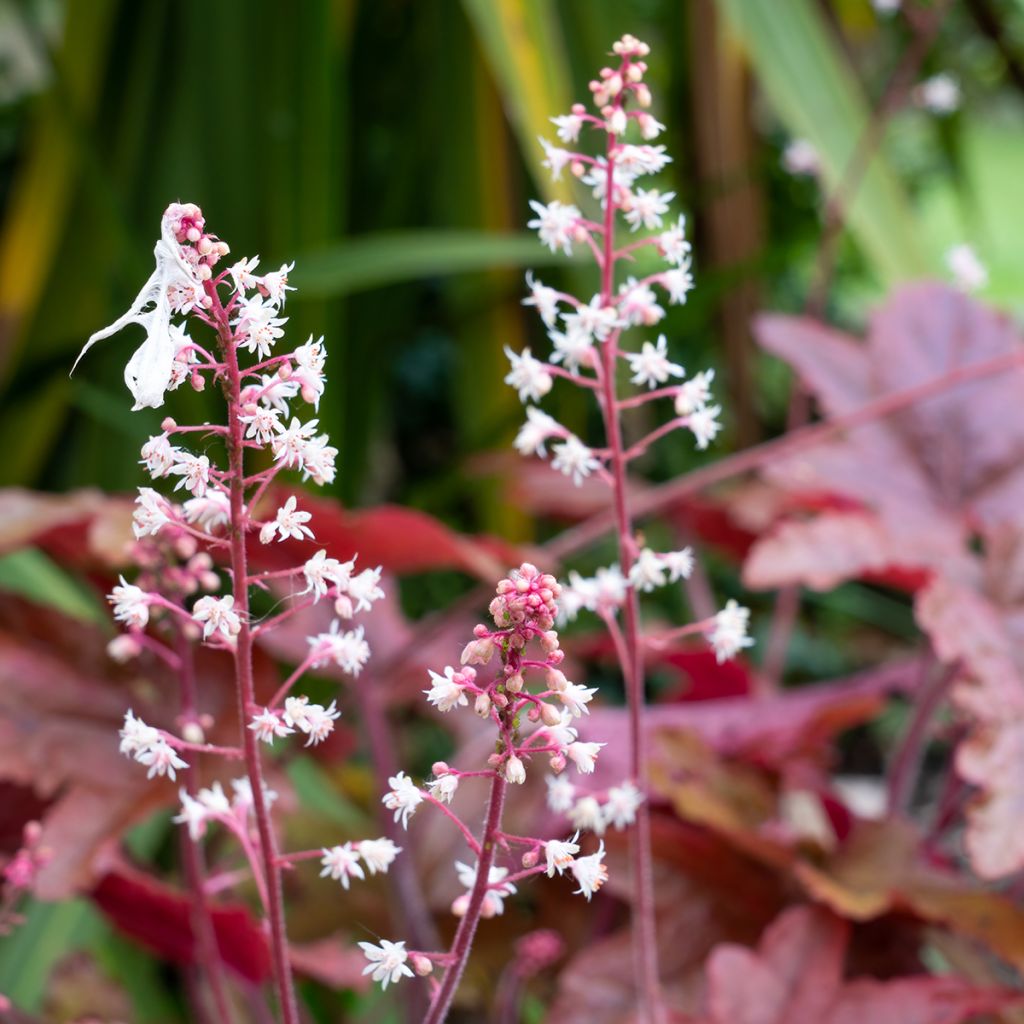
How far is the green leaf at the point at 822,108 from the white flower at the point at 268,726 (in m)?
0.78

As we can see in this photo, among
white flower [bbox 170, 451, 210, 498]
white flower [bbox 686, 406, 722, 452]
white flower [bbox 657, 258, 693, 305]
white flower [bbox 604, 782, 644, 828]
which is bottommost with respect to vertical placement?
white flower [bbox 604, 782, 644, 828]

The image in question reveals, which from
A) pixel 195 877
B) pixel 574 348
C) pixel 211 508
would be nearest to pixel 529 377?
pixel 574 348

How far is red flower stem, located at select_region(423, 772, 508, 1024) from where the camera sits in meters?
0.32

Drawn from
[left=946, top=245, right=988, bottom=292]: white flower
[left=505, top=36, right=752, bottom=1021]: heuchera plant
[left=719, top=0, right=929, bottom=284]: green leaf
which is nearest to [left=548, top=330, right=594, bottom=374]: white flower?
[left=505, top=36, right=752, bottom=1021]: heuchera plant

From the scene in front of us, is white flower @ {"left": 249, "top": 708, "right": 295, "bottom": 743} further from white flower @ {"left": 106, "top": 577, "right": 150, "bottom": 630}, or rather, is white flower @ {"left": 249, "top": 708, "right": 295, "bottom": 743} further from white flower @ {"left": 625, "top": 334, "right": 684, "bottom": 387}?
white flower @ {"left": 625, "top": 334, "right": 684, "bottom": 387}

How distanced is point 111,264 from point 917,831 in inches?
39.7

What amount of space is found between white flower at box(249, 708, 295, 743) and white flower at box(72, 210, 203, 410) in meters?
0.09

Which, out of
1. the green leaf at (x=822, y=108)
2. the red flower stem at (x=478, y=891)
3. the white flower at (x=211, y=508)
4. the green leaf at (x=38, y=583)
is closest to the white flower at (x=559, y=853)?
the red flower stem at (x=478, y=891)

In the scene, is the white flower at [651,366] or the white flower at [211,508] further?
the white flower at [651,366]

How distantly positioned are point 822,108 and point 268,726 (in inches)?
33.9

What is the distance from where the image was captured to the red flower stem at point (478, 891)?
318mm

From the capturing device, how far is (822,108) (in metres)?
1.02

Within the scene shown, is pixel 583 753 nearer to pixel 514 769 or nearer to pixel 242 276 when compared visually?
pixel 514 769

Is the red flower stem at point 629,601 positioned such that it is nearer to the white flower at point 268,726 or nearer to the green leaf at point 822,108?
the white flower at point 268,726
